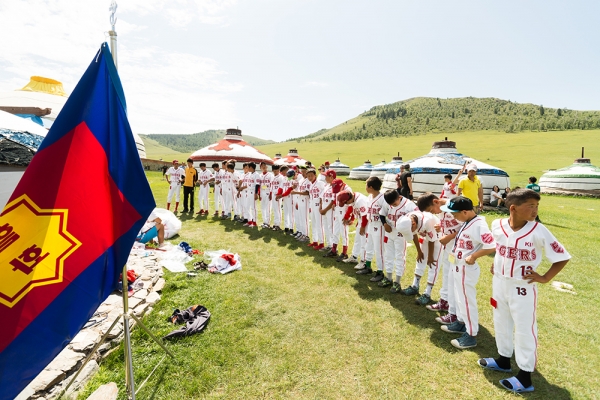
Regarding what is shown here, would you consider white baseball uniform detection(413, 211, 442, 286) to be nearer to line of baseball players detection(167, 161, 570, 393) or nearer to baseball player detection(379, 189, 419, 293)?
line of baseball players detection(167, 161, 570, 393)

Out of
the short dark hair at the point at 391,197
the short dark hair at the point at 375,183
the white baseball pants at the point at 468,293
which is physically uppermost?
the short dark hair at the point at 375,183

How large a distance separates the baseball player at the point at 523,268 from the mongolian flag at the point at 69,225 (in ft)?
12.0

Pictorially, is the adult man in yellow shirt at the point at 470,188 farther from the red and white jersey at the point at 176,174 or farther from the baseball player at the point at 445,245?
the red and white jersey at the point at 176,174

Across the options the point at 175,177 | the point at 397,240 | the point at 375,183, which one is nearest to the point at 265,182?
the point at 175,177

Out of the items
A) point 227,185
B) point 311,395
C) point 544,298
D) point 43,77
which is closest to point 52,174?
point 311,395

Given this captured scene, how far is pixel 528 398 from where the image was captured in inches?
115

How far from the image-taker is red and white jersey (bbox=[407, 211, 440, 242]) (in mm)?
4547

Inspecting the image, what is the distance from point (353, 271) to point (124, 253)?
4806mm

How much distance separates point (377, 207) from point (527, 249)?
2732 millimetres

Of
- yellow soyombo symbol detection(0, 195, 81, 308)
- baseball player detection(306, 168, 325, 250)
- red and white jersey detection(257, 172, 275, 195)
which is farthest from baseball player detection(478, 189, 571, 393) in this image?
red and white jersey detection(257, 172, 275, 195)

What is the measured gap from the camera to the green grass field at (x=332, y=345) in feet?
10.1

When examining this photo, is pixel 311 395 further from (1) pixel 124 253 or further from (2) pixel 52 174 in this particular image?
(2) pixel 52 174

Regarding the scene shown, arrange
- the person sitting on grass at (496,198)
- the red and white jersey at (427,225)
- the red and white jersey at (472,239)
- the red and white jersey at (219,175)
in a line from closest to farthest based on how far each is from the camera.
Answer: the red and white jersey at (472,239) < the red and white jersey at (427,225) < the red and white jersey at (219,175) < the person sitting on grass at (496,198)

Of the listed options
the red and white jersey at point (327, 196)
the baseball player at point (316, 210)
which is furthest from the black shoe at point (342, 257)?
the red and white jersey at point (327, 196)
